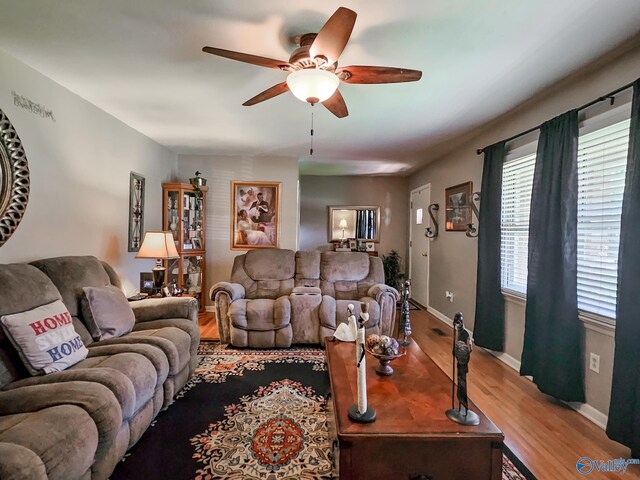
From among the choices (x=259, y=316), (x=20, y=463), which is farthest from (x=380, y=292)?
(x=20, y=463)

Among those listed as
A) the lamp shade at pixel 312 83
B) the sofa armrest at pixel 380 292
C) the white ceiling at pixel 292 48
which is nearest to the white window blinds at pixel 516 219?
the white ceiling at pixel 292 48

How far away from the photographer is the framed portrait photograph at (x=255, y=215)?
479 centimetres

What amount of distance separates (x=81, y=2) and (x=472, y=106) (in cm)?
286

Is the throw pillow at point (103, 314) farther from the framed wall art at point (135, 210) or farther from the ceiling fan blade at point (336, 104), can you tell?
the ceiling fan blade at point (336, 104)

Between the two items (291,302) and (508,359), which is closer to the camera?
(508,359)

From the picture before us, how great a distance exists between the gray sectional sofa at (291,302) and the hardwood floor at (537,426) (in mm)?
916

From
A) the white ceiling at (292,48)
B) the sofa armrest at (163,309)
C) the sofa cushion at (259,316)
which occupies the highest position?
the white ceiling at (292,48)

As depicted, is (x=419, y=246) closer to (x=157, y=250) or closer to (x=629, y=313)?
(x=629, y=313)

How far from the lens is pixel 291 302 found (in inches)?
132

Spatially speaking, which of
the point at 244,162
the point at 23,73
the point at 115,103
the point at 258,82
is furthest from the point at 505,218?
Result: the point at 23,73

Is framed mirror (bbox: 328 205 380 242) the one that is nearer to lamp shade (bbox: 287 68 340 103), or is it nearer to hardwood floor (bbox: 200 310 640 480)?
hardwood floor (bbox: 200 310 640 480)

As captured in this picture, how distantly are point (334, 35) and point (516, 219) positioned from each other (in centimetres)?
256

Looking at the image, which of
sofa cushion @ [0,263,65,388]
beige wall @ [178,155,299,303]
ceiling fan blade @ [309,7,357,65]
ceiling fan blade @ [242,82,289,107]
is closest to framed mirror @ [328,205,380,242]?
beige wall @ [178,155,299,303]

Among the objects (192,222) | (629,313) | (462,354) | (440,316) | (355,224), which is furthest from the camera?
(355,224)
